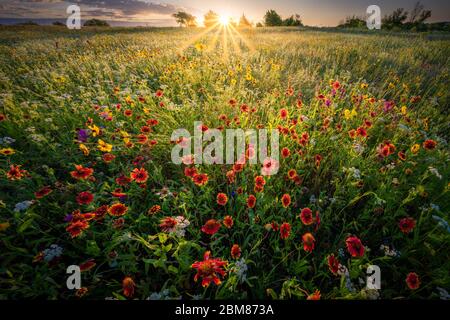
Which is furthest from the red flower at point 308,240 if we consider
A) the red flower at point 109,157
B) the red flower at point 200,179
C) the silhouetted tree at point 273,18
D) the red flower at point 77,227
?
the silhouetted tree at point 273,18

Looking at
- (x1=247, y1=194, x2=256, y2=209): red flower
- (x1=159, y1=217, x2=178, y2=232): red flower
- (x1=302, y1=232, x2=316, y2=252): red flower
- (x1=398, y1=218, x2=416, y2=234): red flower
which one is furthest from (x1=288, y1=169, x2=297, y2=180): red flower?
(x1=159, y1=217, x2=178, y2=232): red flower

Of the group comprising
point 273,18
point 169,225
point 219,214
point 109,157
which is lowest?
point 219,214

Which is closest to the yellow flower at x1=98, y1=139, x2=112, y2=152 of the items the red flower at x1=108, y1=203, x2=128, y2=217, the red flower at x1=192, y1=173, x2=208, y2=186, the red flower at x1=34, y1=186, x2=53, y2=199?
the red flower at x1=34, y1=186, x2=53, y2=199

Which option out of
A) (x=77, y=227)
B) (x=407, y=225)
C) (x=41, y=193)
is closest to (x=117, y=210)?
(x=77, y=227)

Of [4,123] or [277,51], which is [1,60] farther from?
[277,51]

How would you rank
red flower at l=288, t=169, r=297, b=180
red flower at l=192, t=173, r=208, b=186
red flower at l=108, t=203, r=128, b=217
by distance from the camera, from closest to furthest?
red flower at l=108, t=203, r=128, b=217 → red flower at l=192, t=173, r=208, b=186 → red flower at l=288, t=169, r=297, b=180

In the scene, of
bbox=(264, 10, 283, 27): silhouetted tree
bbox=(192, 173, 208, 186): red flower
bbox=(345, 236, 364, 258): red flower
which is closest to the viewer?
bbox=(345, 236, 364, 258): red flower

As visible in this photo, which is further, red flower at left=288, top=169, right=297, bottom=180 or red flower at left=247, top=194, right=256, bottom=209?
A: red flower at left=288, top=169, right=297, bottom=180

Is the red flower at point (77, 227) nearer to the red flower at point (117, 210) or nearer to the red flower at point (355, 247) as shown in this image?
the red flower at point (117, 210)

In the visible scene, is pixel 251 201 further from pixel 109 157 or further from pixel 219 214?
pixel 109 157

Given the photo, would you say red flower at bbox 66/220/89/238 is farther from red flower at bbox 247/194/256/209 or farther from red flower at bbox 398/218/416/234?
red flower at bbox 398/218/416/234

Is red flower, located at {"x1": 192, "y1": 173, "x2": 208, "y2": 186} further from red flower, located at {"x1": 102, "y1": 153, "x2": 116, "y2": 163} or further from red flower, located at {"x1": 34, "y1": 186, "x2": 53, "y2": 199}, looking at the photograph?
red flower, located at {"x1": 34, "y1": 186, "x2": 53, "y2": 199}

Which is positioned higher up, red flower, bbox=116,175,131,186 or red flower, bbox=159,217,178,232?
red flower, bbox=116,175,131,186

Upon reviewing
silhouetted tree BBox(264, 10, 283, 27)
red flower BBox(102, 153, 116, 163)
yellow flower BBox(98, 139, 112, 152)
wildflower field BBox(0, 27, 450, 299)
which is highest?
silhouetted tree BBox(264, 10, 283, 27)
